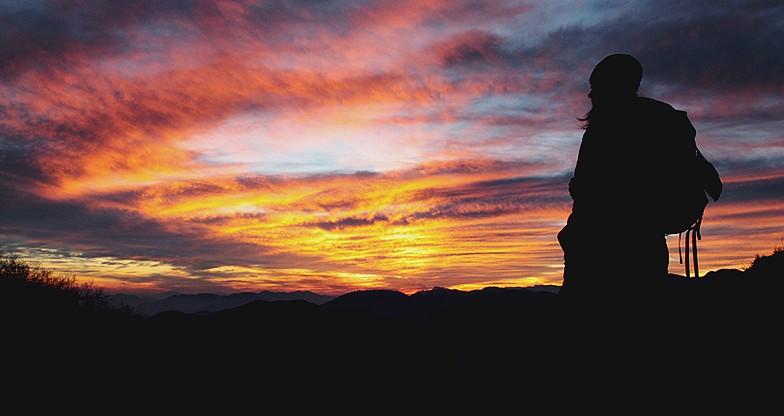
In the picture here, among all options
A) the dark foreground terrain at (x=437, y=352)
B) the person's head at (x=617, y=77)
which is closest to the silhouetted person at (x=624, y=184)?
the person's head at (x=617, y=77)

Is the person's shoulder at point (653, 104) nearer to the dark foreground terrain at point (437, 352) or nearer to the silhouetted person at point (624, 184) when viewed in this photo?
the silhouetted person at point (624, 184)

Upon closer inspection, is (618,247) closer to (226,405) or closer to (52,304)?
(226,405)

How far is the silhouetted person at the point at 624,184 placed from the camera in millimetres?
4590

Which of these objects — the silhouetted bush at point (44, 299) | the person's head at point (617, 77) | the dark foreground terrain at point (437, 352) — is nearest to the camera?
the dark foreground terrain at point (437, 352)

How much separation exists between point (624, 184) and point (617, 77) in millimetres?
952

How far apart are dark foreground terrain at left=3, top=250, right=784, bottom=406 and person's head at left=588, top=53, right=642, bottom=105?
1715 millimetres

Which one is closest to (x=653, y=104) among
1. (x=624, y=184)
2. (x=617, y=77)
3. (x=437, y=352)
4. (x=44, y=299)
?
(x=617, y=77)

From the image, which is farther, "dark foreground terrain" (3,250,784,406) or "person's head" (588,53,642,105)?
"person's head" (588,53,642,105)

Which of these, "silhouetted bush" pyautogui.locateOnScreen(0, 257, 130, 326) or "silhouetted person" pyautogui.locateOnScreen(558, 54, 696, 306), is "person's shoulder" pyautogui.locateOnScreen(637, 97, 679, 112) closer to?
"silhouetted person" pyautogui.locateOnScreen(558, 54, 696, 306)

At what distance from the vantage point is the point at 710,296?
8781 millimetres

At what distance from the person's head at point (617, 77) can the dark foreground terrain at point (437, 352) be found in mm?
1715

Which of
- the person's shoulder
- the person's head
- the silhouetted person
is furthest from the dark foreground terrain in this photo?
the person's head

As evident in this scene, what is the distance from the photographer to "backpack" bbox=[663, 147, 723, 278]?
15.0ft

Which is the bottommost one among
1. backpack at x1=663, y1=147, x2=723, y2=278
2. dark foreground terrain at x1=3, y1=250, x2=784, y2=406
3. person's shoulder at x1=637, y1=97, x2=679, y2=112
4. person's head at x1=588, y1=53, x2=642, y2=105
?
dark foreground terrain at x1=3, y1=250, x2=784, y2=406
